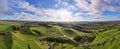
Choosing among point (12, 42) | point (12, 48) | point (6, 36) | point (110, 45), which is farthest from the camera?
point (6, 36)

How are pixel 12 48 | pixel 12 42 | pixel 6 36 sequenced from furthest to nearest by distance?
pixel 6 36 < pixel 12 42 < pixel 12 48

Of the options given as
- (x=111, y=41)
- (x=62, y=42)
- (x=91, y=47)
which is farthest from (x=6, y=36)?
(x=111, y=41)

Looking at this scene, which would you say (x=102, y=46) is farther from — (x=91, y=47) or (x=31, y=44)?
A: (x=31, y=44)

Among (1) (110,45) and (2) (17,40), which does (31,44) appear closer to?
(2) (17,40)

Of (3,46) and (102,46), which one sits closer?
(102,46)

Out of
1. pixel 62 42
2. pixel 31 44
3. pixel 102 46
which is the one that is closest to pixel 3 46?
pixel 31 44

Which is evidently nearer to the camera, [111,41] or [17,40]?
[111,41]

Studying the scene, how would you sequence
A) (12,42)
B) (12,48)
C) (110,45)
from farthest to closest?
(12,42)
(12,48)
(110,45)
